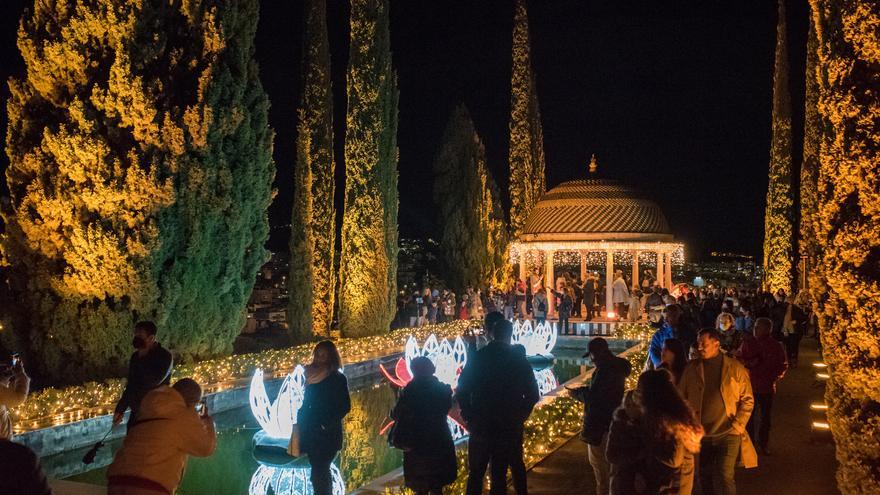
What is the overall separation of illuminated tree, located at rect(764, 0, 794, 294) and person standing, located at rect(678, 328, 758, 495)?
89.1 feet

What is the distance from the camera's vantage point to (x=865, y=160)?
5383mm

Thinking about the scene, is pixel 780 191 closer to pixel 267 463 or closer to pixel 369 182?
pixel 369 182

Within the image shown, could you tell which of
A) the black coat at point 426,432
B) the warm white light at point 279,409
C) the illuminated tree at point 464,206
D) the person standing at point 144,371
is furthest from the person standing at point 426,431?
the illuminated tree at point 464,206

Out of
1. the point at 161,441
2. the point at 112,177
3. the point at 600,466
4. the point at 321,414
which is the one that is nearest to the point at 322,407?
the point at 321,414

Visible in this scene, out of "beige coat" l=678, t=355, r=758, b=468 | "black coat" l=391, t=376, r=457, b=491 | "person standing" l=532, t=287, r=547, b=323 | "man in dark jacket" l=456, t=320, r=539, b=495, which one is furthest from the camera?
"person standing" l=532, t=287, r=547, b=323

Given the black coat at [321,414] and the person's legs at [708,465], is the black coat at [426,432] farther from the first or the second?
the person's legs at [708,465]

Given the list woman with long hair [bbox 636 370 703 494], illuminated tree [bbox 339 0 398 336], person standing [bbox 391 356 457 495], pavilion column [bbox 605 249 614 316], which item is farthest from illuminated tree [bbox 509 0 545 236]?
woman with long hair [bbox 636 370 703 494]

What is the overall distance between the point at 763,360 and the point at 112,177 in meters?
10.0

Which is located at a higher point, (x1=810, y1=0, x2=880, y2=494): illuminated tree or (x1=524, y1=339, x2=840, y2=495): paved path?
(x1=810, y1=0, x2=880, y2=494): illuminated tree

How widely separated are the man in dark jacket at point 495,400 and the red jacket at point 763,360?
3.66 metres

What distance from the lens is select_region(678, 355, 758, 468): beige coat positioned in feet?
20.1

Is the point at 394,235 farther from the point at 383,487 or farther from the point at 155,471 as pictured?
the point at 155,471

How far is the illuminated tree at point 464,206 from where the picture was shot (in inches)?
1242

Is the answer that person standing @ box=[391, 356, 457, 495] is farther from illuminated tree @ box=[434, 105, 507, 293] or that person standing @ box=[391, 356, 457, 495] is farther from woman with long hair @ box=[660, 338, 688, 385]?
illuminated tree @ box=[434, 105, 507, 293]
